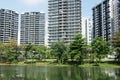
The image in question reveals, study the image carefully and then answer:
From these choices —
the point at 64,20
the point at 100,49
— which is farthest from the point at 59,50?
the point at 64,20

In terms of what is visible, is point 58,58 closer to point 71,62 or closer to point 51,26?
point 71,62

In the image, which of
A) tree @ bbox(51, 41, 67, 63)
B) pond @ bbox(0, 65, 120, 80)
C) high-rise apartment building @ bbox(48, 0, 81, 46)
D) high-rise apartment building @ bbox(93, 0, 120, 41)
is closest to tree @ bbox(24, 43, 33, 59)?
tree @ bbox(51, 41, 67, 63)

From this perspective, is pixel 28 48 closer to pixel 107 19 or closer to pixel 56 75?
pixel 107 19

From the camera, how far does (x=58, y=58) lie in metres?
103

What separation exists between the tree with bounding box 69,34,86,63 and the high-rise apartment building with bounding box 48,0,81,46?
236ft

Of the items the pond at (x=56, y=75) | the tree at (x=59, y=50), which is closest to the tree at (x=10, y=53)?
the tree at (x=59, y=50)

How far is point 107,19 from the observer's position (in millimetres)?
167250

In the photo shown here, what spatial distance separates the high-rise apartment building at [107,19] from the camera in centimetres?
15925

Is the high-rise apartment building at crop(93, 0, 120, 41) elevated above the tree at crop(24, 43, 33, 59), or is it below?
above

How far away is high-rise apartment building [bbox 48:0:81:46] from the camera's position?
17150 centimetres

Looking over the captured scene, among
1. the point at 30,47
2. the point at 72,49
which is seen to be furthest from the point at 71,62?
the point at 30,47

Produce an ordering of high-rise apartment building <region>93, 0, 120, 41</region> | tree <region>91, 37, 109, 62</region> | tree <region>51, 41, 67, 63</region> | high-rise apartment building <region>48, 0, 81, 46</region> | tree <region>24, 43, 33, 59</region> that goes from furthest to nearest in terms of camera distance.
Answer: high-rise apartment building <region>48, 0, 81, 46</region> → high-rise apartment building <region>93, 0, 120, 41</region> → tree <region>24, 43, 33, 59</region> → tree <region>51, 41, 67, 63</region> → tree <region>91, 37, 109, 62</region>

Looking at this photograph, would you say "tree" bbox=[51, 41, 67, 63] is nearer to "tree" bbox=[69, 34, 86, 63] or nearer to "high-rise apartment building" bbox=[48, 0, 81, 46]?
"tree" bbox=[69, 34, 86, 63]

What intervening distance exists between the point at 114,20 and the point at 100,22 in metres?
16.5
